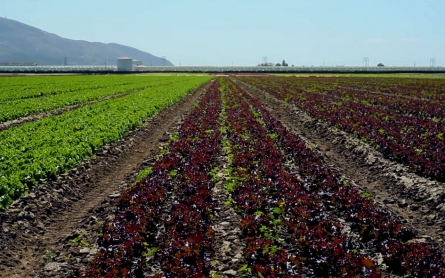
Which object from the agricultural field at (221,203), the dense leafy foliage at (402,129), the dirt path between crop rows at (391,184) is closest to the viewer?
the agricultural field at (221,203)

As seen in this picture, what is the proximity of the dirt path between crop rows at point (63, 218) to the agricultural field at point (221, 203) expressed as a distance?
1.3 inches

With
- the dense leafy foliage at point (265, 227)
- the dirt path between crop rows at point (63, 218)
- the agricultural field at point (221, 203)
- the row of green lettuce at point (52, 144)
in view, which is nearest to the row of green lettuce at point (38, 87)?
the row of green lettuce at point (52, 144)

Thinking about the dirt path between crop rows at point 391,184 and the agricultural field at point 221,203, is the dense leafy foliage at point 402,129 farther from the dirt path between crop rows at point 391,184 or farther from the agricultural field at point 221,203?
the dirt path between crop rows at point 391,184

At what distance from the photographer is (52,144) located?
14328 mm

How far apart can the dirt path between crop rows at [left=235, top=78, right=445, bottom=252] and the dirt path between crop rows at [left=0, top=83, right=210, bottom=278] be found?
5812 mm

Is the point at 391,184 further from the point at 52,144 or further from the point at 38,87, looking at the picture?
the point at 38,87

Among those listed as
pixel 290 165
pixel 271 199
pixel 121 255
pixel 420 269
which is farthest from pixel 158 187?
pixel 420 269

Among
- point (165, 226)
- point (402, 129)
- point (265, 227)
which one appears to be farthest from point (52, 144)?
point (402, 129)

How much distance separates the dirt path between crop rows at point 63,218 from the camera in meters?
7.54

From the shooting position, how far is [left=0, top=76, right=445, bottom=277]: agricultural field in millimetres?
6922

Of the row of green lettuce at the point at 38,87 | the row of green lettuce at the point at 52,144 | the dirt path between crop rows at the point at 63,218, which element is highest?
the row of green lettuce at the point at 38,87

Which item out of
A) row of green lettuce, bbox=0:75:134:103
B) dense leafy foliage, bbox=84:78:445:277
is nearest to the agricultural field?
dense leafy foliage, bbox=84:78:445:277

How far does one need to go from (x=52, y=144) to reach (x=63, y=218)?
201 inches

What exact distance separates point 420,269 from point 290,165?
7.00 m
